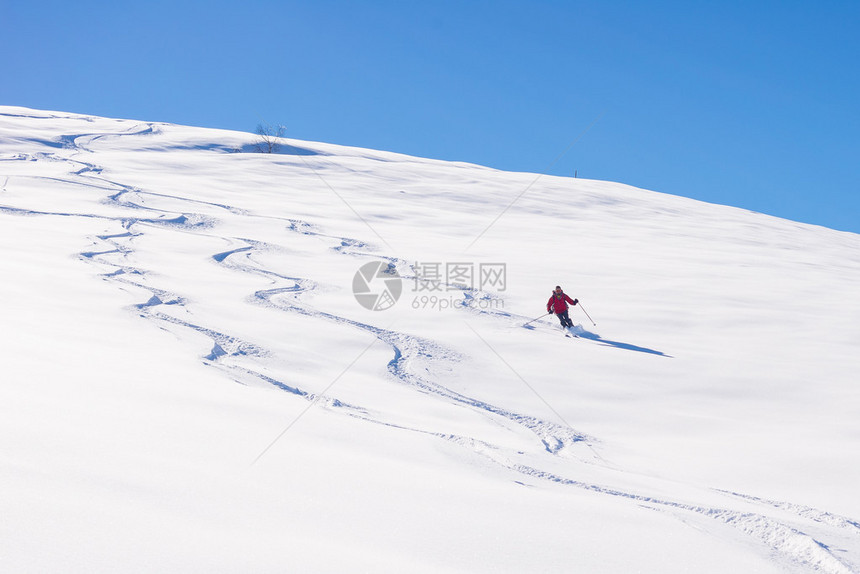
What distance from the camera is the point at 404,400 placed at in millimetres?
6113

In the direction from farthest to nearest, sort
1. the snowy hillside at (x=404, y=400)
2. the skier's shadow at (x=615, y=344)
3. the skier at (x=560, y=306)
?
the skier at (x=560, y=306)
the skier's shadow at (x=615, y=344)
the snowy hillside at (x=404, y=400)

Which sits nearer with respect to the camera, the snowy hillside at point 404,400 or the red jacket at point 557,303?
the snowy hillside at point 404,400

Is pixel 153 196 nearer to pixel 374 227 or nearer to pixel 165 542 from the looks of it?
pixel 374 227

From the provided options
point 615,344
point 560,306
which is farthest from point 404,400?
point 615,344

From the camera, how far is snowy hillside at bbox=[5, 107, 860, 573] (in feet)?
9.87

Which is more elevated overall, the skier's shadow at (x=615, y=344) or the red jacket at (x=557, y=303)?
the red jacket at (x=557, y=303)

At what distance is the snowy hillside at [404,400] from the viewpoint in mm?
3008

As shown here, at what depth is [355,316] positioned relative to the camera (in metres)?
9.27

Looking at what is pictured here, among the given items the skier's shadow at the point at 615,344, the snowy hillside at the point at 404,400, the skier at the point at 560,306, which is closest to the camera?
the snowy hillside at the point at 404,400

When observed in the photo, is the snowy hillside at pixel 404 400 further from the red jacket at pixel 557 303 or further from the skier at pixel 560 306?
the red jacket at pixel 557 303

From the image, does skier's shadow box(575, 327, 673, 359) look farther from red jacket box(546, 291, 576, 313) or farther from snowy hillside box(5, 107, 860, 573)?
red jacket box(546, 291, 576, 313)

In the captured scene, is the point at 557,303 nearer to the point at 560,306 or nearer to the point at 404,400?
the point at 560,306

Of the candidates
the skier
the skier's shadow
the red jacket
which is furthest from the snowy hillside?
the red jacket

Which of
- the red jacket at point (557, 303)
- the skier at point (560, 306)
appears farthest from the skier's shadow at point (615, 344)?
the red jacket at point (557, 303)
